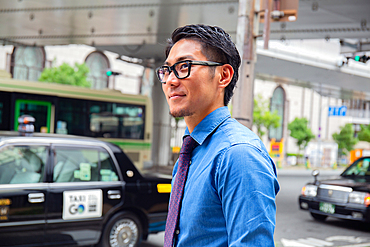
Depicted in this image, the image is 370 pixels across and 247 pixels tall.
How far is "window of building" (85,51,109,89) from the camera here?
37.7m

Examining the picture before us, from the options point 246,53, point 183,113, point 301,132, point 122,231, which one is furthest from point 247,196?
point 301,132

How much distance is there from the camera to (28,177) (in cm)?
512

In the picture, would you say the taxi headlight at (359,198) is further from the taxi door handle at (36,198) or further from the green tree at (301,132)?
the green tree at (301,132)

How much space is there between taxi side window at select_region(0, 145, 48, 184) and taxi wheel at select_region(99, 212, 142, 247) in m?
1.14

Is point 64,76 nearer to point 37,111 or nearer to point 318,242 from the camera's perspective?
point 37,111

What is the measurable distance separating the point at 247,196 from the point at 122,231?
4.76 metres

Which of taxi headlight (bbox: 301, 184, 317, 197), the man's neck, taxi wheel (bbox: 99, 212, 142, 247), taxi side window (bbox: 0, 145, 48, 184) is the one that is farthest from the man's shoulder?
taxi headlight (bbox: 301, 184, 317, 197)

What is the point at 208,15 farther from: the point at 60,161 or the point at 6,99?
the point at 60,161

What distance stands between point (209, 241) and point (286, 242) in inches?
251

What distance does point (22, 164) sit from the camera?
5.18m

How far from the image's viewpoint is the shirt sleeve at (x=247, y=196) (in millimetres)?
1212

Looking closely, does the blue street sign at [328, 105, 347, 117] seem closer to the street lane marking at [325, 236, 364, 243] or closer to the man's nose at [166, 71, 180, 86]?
the street lane marking at [325, 236, 364, 243]

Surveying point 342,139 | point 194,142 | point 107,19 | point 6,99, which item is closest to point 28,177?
point 194,142

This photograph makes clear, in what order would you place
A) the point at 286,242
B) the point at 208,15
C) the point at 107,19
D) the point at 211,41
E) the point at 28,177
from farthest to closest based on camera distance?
the point at 107,19 → the point at 208,15 → the point at 286,242 → the point at 28,177 → the point at 211,41
